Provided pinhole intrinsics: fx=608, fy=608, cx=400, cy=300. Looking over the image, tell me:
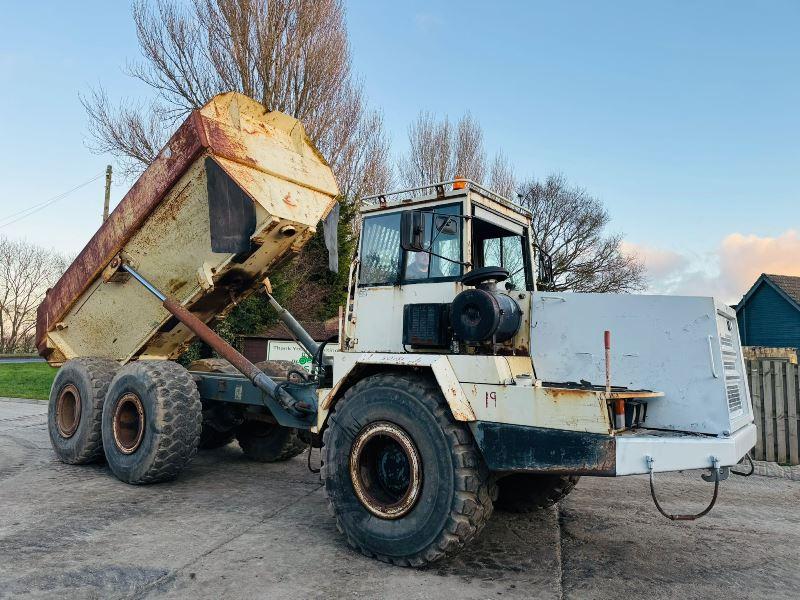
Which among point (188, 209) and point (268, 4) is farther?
point (268, 4)

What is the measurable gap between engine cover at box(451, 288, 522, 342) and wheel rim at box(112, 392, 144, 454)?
3.64 m

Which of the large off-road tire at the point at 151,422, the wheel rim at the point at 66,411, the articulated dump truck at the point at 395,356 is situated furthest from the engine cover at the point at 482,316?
the wheel rim at the point at 66,411

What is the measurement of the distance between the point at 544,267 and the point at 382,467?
2431mm

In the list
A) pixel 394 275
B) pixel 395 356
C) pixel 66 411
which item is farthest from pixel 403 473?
pixel 66 411

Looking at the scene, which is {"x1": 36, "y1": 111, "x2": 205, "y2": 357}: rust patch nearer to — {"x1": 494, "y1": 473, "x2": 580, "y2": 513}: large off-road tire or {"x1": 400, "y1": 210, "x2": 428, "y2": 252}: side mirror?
{"x1": 400, "y1": 210, "x2": 428, "y2": 252}: side mirror

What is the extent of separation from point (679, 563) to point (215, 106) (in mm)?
5718

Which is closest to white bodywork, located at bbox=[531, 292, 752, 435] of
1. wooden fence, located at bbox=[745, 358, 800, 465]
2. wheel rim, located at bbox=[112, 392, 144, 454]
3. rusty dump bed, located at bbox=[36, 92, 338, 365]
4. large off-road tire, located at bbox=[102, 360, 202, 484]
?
rusty dump bed, located at bbox=[36, 92, 338, 365]

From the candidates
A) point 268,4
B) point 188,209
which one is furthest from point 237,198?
point 268,4

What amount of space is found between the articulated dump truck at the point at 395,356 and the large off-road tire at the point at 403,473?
1 centimetres

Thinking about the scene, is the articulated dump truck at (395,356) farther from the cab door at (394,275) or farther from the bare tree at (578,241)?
the bare tree at (578,241)

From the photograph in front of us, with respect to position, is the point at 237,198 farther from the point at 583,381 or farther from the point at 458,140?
the point at 458,140

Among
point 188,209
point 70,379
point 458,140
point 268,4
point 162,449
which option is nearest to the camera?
point 162,449

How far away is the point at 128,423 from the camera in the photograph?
254 inches

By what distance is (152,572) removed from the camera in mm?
3904
